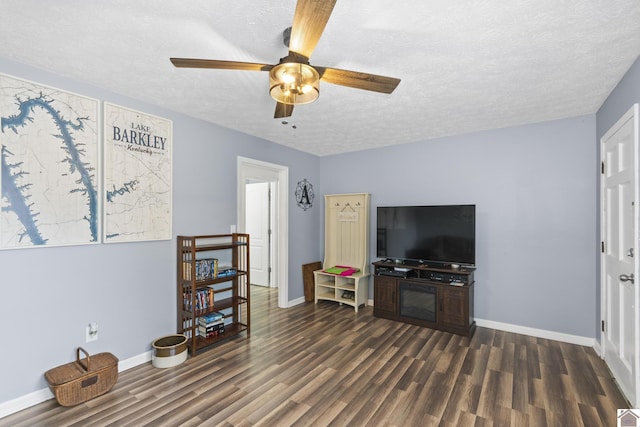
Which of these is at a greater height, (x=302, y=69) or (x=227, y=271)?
(x=302, y=69)

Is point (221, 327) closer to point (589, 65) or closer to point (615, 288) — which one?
point (615, 288)

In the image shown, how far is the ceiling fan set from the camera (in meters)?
1.30

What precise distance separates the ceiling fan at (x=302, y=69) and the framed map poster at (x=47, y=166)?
1500 mm

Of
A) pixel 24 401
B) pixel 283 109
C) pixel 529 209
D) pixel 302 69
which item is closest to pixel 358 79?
pixel 302 69

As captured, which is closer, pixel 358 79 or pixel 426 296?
pixel 358 79

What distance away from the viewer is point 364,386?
8.14ft

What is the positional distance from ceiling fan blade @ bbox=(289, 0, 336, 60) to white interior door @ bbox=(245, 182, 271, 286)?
14.3 feet

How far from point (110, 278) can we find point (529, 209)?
4405 mm

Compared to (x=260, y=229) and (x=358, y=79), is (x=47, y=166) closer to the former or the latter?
(x=358, y=79)

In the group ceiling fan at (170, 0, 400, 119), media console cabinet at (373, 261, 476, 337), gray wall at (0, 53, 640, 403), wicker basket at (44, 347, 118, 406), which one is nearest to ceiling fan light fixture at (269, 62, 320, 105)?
ceiling fan at (170, 0, 400, 119)

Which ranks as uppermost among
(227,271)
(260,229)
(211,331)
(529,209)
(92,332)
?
(529,209)

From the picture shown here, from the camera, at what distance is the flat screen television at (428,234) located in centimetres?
366

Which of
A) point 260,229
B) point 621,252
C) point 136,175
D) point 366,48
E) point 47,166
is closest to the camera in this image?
point 366,48

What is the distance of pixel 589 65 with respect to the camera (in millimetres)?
2160
